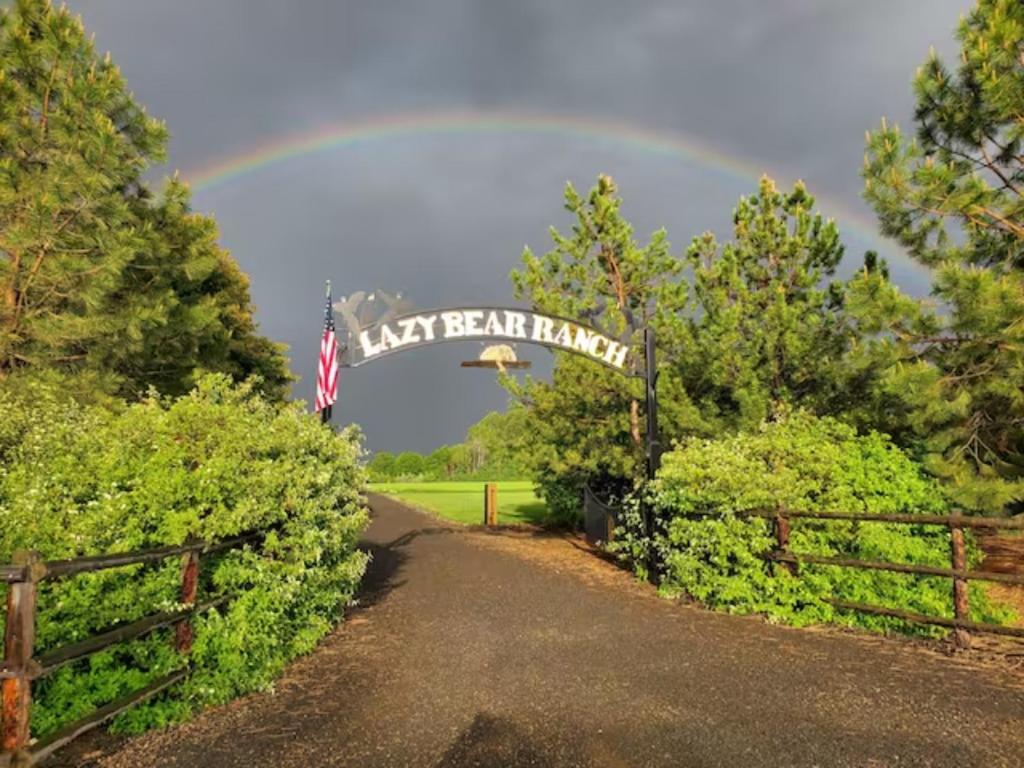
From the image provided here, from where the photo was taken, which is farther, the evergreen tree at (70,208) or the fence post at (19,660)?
the evergreen tree at (70,208)

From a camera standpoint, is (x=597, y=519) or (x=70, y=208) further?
(x=597, y=519)

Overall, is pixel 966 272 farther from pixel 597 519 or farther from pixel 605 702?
pixel 597 519

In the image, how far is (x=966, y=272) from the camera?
750cm

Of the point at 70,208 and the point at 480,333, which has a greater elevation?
the point at 70,208

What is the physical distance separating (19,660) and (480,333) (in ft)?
31.6

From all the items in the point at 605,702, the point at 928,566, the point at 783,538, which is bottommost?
the point at 605,702

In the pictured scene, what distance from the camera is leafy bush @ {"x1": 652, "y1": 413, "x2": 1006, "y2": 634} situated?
778 cm

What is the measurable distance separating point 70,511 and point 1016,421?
10.1 metres

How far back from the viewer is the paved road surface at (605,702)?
406 cm

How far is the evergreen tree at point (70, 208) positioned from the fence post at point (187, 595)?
537 cm

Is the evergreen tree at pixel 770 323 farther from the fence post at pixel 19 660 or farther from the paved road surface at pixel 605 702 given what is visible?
the fence post at pixel 19 660

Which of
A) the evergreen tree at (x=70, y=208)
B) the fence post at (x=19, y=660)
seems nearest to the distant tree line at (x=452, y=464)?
the evergreen tree at (x=70, y=208)

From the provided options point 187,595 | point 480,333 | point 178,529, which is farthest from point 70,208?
point 187,595

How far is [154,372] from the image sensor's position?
12.9m
